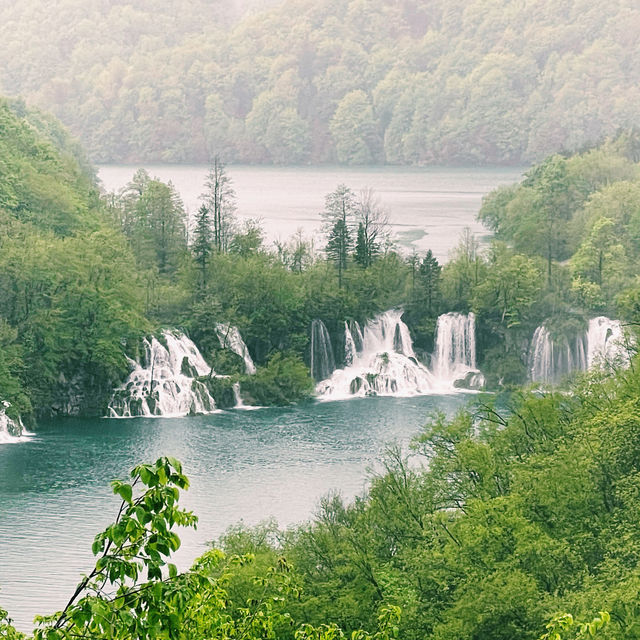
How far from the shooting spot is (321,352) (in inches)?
2638

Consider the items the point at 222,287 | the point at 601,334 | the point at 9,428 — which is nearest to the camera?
the point at 9,428

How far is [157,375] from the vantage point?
6109 centimetres

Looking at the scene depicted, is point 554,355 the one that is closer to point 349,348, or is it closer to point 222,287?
point 349,348

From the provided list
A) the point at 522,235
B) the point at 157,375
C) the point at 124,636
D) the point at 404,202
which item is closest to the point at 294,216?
the point at 404,202

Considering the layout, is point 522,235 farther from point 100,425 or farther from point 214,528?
point 214,528

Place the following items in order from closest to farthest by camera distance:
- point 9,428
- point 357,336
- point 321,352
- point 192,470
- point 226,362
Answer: point 192,470 < point 9,428 < point 226,362 < point 321,352 < point 357,336

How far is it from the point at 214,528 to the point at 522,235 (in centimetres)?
4244

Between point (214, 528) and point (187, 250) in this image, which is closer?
point (214, 528)

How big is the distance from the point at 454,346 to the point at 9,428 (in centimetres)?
2145

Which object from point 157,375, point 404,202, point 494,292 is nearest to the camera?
point 157,375

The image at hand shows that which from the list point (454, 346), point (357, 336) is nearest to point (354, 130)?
point (454, 346)

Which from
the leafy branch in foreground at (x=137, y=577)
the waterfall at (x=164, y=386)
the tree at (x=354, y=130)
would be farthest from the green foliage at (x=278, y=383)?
the tree at (x=354, y=130)

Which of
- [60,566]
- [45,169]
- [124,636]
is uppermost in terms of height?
[45,169]

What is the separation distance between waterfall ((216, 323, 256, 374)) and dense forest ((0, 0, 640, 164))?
11343 cm
